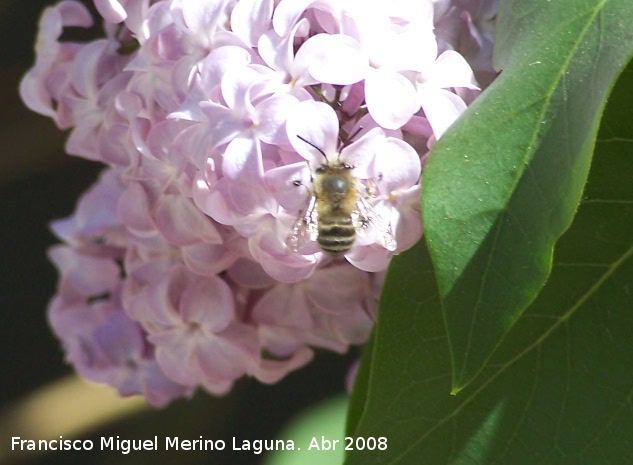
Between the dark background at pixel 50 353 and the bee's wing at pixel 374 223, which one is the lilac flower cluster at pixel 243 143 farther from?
the dark background at pixel 50 353

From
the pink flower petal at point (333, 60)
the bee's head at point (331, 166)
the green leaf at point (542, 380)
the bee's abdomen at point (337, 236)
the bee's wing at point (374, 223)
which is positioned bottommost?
the green leaf at point (542, 380)

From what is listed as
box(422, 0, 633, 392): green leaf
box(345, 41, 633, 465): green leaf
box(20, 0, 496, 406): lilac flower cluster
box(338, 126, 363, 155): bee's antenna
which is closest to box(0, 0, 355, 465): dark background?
box(20, 0, 496, 406): lilac flower cluster

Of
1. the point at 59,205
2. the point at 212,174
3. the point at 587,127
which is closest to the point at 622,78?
the point at 587,127

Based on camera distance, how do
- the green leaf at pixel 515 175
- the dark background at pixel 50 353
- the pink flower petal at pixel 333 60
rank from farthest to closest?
1. the dark background at pixel 50 353
2. the pink flower petal at pixel 333 60
3. the green leaf at pixel 515 175

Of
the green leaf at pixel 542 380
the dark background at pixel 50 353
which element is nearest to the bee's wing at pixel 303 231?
the green leaf at pixel 542 380

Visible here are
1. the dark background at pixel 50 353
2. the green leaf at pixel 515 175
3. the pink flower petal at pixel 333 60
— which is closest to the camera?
the green leaf at pixel 515 175

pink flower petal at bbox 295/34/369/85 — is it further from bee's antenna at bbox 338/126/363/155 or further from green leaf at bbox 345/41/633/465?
green leaf at bbox 345/41/633/465

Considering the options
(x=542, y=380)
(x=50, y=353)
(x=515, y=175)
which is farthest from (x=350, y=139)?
(x=50, y=353)
